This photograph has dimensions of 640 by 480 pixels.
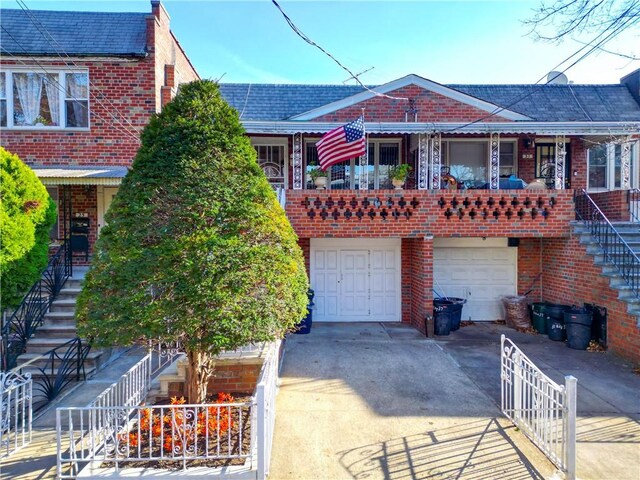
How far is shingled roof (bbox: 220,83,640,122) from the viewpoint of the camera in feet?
38.7

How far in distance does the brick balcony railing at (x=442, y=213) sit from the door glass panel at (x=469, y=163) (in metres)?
2.27

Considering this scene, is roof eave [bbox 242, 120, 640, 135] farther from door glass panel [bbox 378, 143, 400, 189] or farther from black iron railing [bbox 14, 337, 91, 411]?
black iron railing [bbox 14, 337, 91, 411]

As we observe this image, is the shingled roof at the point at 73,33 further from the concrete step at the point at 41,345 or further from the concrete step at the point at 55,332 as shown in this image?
the concrete step at the point at 41,345

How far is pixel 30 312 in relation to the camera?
7.17 metres

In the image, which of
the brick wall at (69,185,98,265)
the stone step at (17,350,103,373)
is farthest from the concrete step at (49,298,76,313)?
the brick wall at (69,185,98,265)

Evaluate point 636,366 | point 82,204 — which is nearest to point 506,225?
point 636,366

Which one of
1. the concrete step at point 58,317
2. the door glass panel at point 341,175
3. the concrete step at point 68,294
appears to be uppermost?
the door glass panel at point 341,175

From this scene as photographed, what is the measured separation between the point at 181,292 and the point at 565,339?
346 inches

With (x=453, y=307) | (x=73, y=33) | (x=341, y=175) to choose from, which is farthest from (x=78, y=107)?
(x=453, y=307)

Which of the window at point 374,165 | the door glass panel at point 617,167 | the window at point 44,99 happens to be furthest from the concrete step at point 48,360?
the door glass panel at point 617,167

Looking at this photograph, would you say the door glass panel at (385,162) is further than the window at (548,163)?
Yes

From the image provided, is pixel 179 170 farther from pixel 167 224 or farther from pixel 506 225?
pixel 506 225

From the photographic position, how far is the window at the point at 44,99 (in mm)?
9375

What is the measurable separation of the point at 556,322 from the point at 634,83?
31.5 ft
